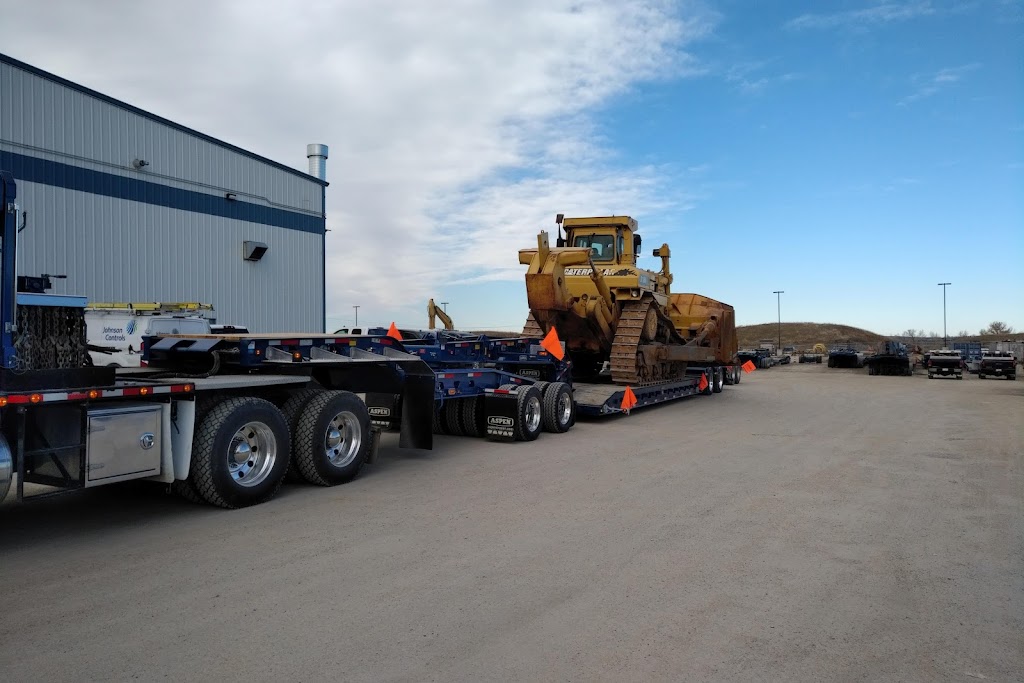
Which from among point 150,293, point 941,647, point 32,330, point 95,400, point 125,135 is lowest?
point 941,647

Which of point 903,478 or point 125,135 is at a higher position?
point 125,135

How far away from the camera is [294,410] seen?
785cm

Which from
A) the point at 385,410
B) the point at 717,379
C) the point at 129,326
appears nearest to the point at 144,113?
the point at 129,326

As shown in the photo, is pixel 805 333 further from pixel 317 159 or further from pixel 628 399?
pixel 628 399

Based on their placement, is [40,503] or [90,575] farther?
[40,503]

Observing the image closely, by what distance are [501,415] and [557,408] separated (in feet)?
4.36

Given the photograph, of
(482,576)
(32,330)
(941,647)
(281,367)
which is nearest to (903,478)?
(941,647)

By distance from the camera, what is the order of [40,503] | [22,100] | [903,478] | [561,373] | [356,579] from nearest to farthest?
[356,579], [40,503], [903,478], [561,373], [22,100]

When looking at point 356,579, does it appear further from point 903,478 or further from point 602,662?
point 903,478

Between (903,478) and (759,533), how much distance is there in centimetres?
368

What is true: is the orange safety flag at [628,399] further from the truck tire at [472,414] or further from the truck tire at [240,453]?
the truck tire at [240,453]

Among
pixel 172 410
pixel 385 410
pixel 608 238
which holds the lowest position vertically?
pixel 385 410

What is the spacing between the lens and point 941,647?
3.95 metres

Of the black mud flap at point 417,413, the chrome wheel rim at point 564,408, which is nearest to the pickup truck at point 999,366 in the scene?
the chrome wheel rim at point 564,408
